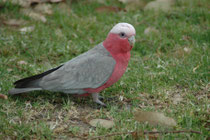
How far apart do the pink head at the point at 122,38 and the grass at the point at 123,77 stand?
56 centimetres

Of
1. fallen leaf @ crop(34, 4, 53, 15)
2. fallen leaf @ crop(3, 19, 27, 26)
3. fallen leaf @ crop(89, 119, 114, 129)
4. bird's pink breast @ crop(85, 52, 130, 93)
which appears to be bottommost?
fallen leaf @ crop(89, 119, 114, 129)

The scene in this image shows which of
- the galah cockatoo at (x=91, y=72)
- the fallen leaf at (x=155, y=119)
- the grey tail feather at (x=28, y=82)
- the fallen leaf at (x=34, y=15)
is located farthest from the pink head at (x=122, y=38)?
the fallen leaf at (x=34, y=15)

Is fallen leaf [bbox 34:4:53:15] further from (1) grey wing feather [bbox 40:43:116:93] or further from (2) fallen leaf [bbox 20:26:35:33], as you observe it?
(1) grey wing feather [bbox 40:43:116:93]

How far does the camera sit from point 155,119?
2678mm

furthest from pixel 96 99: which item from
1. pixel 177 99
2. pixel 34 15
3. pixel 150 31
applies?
pixel 34 15

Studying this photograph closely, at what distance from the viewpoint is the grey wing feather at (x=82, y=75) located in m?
3.05

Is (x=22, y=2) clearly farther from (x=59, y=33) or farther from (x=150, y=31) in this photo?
(x=150, y=31)

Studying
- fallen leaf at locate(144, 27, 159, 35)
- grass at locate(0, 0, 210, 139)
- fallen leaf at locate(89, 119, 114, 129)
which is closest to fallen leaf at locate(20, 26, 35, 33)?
grass at locate(0, 0, 210, 139)

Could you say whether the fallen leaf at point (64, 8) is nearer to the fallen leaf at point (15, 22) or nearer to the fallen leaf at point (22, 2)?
the fallen leaf at point (22, 2)

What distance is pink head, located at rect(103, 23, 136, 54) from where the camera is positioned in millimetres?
3035

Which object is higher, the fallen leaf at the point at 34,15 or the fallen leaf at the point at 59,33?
the fallen leaf at the point at 34,15

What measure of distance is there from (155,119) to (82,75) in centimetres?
88

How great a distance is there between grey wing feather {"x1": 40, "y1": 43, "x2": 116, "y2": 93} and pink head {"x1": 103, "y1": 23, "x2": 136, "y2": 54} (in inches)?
4.6

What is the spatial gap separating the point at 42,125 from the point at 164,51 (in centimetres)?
248
